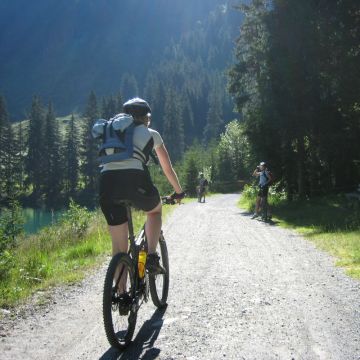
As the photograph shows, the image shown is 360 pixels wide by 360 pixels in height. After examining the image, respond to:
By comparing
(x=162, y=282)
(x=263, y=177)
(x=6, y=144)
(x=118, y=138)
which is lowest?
(x=162, y=282)

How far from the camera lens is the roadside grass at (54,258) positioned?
25.0 feet

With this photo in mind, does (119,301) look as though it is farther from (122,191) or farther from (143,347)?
(122,191)

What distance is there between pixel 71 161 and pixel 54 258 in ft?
280

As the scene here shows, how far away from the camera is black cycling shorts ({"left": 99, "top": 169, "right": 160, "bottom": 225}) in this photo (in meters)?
4.87

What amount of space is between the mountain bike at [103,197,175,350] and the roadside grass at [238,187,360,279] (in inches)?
177

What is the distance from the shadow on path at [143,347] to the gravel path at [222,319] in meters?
0.01

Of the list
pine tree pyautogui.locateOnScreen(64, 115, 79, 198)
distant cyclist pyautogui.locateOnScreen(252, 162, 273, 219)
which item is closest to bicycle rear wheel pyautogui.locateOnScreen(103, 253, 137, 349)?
distant cyclist pyautogui.locateOnScreen(252, 162, 273, 219)

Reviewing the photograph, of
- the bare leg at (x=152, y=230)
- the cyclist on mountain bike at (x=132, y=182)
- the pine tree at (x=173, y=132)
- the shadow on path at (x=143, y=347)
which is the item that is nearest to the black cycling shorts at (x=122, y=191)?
the cyclist on mountain bike at (x=132, y=182)

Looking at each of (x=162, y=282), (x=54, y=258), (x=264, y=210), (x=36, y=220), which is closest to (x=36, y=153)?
(x=36, y=220)

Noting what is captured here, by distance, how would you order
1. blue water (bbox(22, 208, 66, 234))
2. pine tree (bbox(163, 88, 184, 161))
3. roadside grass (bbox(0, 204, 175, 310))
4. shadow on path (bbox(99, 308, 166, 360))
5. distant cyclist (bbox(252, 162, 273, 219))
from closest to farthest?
shadow on path (bbox(99, 308, 166, 360))
roadside grass (bbox(0, 204, 175, 310))
distant cyclist (bbox(252, 162, 273, 219))
blue water (bbox(22, 208, 66, 234))
pine tree (bbox(163, 88, 184, 161))

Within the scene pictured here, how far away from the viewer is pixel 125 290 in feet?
15.8

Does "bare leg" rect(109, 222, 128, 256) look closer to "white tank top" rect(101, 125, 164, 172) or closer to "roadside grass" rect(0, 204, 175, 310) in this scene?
"white tank top" rect(101, 125, 164, 172)

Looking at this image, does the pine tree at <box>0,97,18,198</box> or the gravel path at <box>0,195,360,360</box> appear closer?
the gravel path at <box>0,195,360,360</box>

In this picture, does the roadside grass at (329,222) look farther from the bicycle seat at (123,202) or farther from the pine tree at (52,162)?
the pine tree at (52,162)
